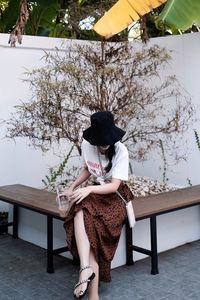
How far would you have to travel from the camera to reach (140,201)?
4168 millimetres

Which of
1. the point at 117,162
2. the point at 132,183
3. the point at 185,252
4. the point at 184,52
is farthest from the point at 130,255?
the point at 184,52

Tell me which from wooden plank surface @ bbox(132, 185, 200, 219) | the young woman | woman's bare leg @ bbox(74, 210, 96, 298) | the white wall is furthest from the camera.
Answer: the white wall

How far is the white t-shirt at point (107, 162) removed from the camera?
3207mm

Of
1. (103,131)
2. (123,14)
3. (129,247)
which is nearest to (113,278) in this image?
(129,247)

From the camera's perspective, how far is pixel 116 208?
329 cm

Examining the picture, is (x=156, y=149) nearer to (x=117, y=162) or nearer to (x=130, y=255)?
(x=130, y=255)

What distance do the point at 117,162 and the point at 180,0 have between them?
5.94ft

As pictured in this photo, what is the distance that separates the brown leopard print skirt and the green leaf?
1743 millimetres

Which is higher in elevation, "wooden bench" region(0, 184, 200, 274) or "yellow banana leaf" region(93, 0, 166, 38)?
"yellow banana leaf" region(93, 0, 166, 38)

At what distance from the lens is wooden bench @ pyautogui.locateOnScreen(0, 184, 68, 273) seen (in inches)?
150

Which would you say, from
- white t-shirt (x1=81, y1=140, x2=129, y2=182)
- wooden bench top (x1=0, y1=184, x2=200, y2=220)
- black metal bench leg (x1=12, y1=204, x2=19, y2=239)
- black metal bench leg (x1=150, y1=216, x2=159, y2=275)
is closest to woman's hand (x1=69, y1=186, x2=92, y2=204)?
white t-shirt (x1=81, y1=140, x2=129, y2=182)

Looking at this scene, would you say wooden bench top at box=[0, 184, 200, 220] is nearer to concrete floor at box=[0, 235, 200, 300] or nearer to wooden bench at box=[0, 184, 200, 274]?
wooden bench at box=[0, 184, 200, 274]

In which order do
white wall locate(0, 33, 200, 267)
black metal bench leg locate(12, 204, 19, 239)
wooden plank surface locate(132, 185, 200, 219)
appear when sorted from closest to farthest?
wooden plank surface locate(132, 185, 200, 219) < black metal bench leg locate(12, 204, 19, 239) < white wall locate(0, 33, 200, 267)

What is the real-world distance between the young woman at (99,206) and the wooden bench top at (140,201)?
15.6 inches
